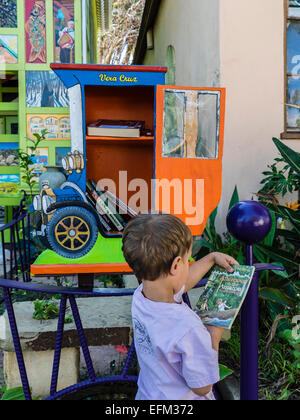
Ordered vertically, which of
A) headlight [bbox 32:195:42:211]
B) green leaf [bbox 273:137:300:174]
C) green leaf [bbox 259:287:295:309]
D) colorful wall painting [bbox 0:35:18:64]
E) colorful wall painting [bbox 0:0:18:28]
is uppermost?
colorful wall painting [bbox 0:0:18:28]

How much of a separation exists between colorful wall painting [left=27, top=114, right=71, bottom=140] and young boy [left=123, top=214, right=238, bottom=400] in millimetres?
4166

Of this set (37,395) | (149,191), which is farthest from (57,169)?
(37,395)

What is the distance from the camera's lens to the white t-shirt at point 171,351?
990mm

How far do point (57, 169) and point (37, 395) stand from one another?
1.26 metres

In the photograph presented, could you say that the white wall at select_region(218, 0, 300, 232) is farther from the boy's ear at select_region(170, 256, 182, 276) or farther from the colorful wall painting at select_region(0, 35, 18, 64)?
the colorful wall painting at select_region(0, 35, 18, 64)

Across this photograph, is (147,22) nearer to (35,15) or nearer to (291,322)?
(35,15)

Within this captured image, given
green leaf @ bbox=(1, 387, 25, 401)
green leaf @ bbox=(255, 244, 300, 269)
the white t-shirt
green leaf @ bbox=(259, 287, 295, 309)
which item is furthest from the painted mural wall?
the white t-shirt

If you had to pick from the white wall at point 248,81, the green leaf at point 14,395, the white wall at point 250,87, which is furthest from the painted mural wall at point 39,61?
the green leaf at point 14,395

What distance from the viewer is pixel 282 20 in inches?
120

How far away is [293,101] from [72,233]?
2450 millimetres

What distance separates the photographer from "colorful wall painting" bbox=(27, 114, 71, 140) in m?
4.89

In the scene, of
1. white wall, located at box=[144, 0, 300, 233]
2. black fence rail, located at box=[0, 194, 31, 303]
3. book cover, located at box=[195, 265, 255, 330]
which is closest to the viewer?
book cover, located at box=[195, 265, 255, 330]

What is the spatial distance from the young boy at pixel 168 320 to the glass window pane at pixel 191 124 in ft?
3.50

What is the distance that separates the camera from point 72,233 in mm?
1843
